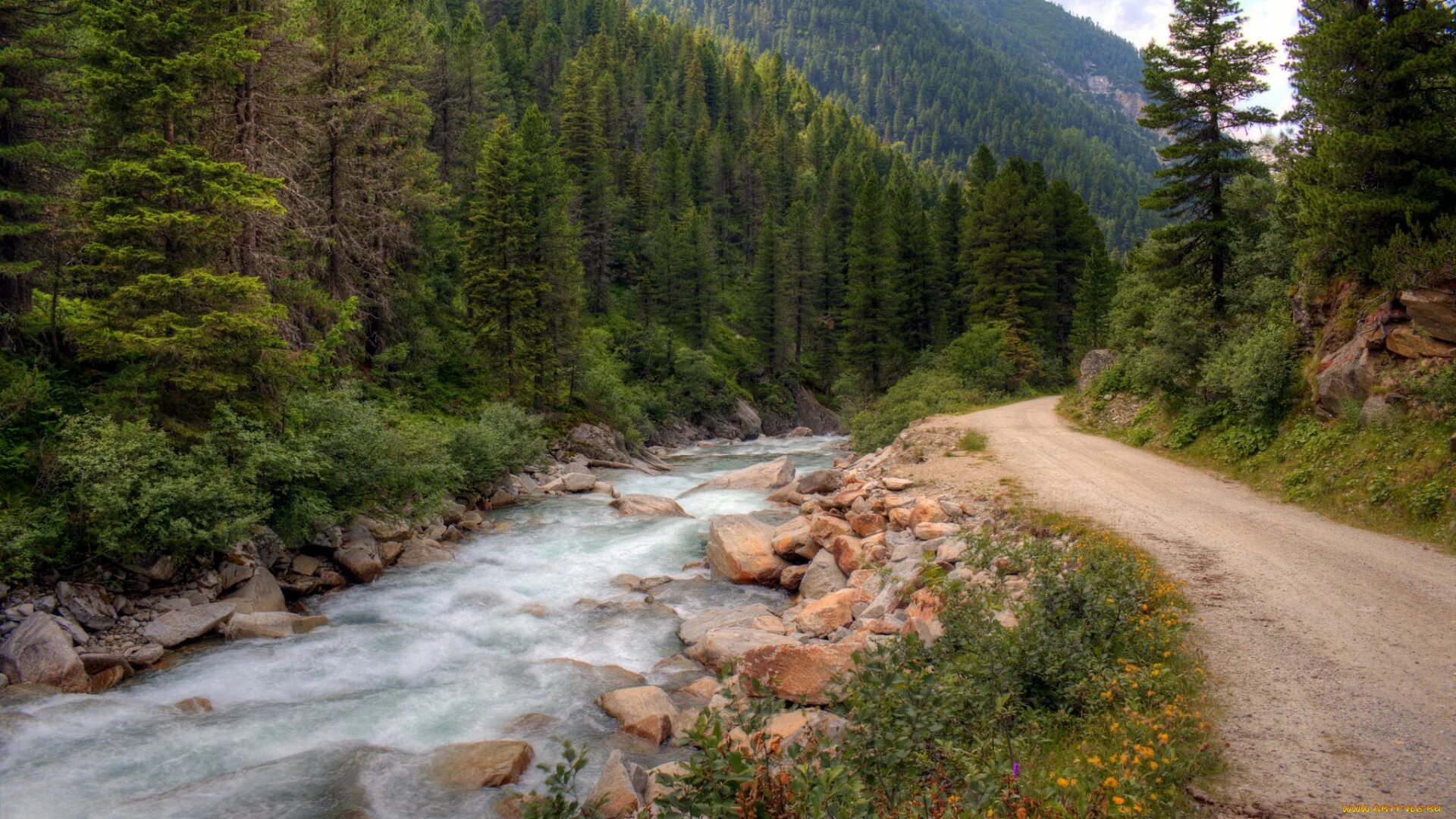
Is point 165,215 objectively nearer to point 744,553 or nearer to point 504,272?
point 744,553

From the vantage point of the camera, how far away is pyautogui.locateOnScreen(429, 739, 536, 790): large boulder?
7.88 m

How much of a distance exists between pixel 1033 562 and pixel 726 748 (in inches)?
210

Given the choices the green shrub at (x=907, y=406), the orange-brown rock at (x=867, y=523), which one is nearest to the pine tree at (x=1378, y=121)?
the orange-brown rock at (x=867, y=523)

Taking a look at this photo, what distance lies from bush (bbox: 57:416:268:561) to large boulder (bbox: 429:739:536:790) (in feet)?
22.1

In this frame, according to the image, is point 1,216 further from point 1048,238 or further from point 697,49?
point 697,49

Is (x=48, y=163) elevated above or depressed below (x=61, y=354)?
above

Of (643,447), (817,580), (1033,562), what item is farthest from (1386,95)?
(643,447)

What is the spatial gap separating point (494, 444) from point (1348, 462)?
830 inches

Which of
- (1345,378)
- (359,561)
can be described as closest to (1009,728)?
(1345,378)

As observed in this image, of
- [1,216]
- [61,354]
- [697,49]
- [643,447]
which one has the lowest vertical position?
[643,447]

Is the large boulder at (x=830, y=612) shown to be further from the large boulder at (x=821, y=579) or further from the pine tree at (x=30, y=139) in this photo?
the pine tree at (x=30, y=139)

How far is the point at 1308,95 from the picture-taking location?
15.9 metres

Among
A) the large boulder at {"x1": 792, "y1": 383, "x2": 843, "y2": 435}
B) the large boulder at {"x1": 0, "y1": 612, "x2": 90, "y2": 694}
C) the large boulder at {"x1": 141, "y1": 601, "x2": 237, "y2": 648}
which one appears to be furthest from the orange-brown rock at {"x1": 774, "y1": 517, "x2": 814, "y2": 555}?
the large boulder at {"x1": 792, "y1": 383, "x2": 843, "y2": 435}

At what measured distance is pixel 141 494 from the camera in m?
11.6
